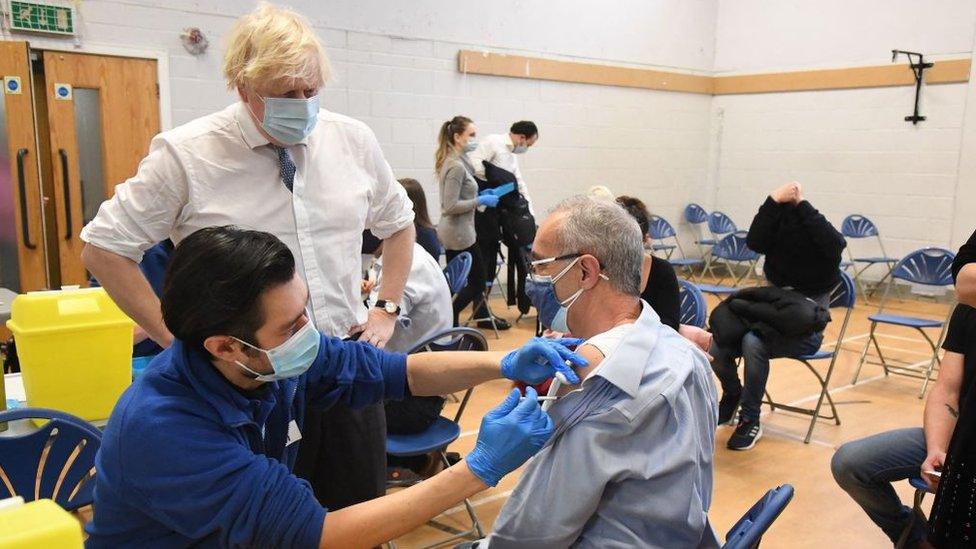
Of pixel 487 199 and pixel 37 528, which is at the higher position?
pixel 37 528

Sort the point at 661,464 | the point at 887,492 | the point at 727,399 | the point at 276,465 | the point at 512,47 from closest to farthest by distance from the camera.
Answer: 1. the point at 276,465
2. the point at 661,464
3. the point at 887,492
4. the point at 727,399
5. the point at 512,47

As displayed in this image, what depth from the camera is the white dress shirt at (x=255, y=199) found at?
1.59m

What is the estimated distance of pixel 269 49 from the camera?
Result: 154cm

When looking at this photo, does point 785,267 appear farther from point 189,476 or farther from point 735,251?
point 735,251

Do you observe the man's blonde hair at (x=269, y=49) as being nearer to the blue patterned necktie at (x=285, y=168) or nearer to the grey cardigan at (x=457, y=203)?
the blue patterned necktie at (x=285, y=168)

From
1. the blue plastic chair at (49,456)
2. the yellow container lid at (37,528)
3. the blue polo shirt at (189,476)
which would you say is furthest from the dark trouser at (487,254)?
the yellow container lid at (37,528)

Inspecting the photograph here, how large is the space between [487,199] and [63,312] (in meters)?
4.01

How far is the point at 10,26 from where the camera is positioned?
188 inches

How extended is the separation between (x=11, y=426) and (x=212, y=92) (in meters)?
4.33

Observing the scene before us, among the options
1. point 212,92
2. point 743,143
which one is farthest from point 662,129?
point 212,92

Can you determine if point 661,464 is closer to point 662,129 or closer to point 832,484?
point 832,484

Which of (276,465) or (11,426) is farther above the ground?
(276,465)

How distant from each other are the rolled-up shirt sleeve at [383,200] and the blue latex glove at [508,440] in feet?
2.71

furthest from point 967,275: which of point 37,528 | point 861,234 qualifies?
point 861,234
